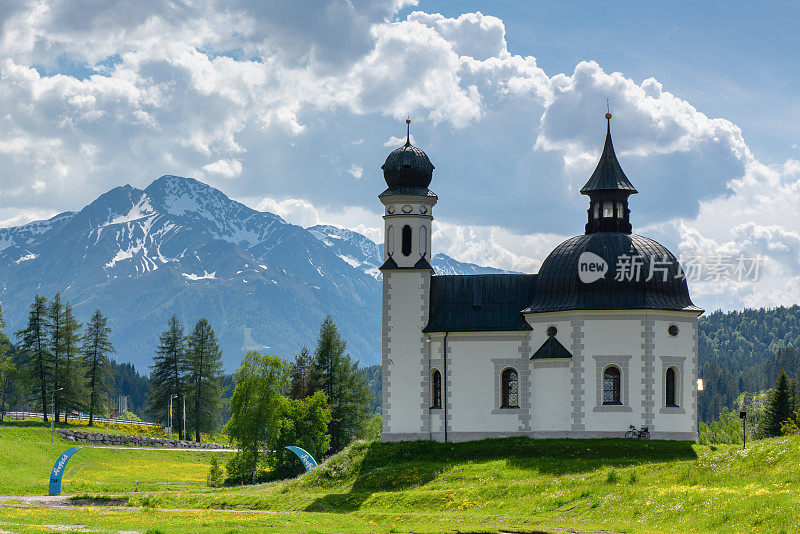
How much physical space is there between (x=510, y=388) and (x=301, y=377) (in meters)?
34.3

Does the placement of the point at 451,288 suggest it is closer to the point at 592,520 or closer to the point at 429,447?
the point at 429,447

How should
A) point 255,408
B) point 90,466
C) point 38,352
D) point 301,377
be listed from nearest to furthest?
1. point 255,408
2. point 90,466
3. point 301,377
4. point 38,352

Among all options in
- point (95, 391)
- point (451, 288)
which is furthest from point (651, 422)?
point (95, 391)

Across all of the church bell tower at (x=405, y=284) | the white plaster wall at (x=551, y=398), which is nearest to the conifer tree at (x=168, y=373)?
the church bell tower at (x=405, y=284)

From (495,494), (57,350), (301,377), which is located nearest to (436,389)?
(495,494)

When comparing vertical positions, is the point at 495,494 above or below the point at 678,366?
below

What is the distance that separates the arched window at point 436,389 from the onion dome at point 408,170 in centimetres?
1226

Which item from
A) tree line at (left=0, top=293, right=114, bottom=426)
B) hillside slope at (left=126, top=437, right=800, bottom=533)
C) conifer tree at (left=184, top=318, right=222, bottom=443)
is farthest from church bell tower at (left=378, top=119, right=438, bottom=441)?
conifer tree at (left=184, top=318, right=222, bottom=443)

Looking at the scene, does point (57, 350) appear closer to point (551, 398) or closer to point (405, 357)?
point (405, 357)

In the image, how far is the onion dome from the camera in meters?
64.5

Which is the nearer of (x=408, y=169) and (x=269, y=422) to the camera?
(x=408, y=169)

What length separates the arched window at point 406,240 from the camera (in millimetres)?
63656

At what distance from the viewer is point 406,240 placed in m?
63.9

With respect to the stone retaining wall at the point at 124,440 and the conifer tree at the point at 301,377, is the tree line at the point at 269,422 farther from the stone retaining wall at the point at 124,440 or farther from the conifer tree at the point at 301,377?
the stone retaining wall at the point at 124,440
